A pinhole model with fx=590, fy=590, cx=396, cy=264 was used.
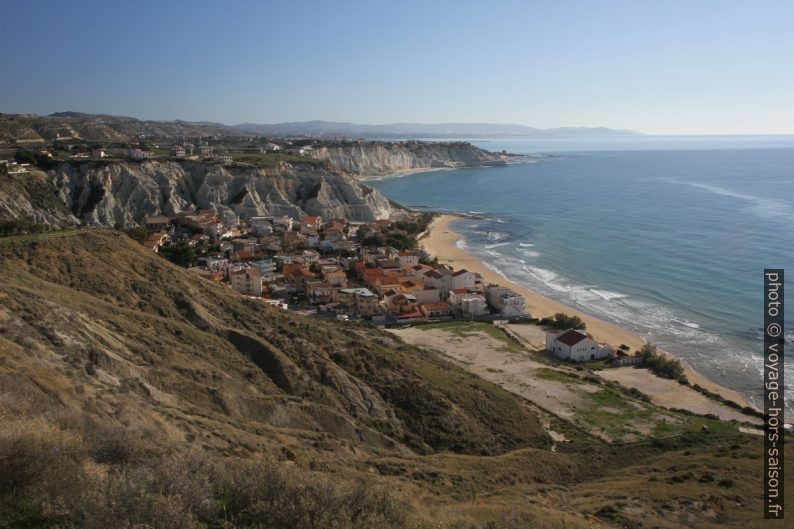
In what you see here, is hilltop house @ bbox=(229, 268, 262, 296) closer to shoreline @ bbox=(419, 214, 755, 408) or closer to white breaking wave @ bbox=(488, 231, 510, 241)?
shoreline @ bbox=(419, 214, 755, 408)

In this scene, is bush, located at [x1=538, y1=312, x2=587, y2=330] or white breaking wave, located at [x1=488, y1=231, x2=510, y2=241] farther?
white breaking wave, located at [x1=488, y1=231, x2=510, y2=241]

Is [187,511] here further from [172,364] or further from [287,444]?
[172,364]

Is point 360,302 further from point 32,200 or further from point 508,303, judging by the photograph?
point 32,200

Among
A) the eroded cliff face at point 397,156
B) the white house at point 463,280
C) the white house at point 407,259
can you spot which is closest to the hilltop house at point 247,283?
the white house at point 407,259

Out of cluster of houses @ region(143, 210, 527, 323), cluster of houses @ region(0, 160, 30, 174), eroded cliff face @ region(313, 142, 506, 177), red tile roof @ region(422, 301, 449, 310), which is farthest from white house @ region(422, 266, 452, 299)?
eroded cliff face @ region(313, 142, 506, 177)

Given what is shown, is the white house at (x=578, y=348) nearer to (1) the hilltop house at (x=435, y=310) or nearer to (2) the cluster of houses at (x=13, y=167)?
(1) the hilltop house at (x=435, y=310)

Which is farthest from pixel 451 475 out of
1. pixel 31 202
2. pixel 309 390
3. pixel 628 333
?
pixel 31 202

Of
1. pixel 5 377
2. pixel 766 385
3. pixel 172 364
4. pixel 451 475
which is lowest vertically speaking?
pixel 766 385

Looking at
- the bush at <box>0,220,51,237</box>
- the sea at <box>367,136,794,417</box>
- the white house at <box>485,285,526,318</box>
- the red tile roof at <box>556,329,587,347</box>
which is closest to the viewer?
the red tile roof at <box>556,329,587,347</box>
